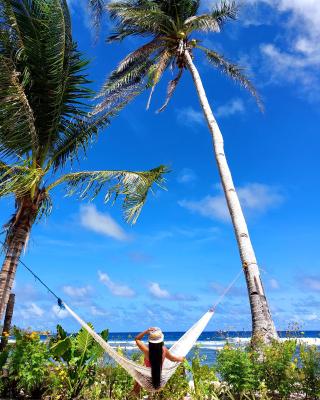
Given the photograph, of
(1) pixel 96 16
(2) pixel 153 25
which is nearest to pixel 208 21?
(2) pixel 153 25

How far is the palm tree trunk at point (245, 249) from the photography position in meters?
6.93

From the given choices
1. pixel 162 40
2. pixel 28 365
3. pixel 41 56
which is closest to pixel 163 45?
pixel 162 40

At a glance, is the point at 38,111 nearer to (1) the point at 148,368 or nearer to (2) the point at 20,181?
(2) the point at 20,181

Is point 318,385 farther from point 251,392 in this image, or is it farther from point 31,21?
point 31,21

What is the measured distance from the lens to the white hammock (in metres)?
4.53

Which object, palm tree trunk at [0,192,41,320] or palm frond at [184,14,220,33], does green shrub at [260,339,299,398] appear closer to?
palm tree trunk at [0,192,41,320]

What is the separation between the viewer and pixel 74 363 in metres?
5.71

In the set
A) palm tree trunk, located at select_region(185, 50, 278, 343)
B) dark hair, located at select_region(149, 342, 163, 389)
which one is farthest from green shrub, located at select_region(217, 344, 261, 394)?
palm tree trunk, located at select_region(185, 50, 278, 343)

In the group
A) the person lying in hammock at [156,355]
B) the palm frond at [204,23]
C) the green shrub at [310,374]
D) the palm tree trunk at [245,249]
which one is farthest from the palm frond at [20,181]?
the palm frond at [204,23]

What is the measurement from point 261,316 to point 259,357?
3.90 feet

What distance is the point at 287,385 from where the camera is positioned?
199 inches

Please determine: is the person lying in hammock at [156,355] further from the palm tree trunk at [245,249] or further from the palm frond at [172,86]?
Result: the palm frond at [172,86]

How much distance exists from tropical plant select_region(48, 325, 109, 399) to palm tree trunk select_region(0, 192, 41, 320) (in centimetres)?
121

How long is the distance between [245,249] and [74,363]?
363cm
